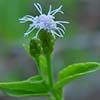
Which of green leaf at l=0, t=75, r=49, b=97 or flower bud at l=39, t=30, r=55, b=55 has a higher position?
flower bud at l=39, t=30, r=55, b=55

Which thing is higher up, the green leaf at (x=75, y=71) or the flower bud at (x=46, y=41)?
the flower bud at (x=46, y=41)

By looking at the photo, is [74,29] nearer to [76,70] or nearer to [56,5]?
[56,5]
